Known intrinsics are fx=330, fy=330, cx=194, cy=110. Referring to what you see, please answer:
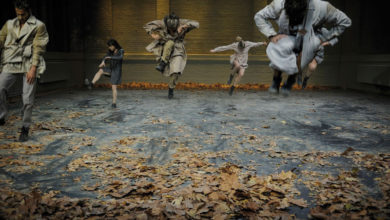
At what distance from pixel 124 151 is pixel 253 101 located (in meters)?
6.76

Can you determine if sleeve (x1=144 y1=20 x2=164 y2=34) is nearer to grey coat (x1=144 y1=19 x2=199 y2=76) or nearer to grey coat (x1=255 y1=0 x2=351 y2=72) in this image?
grey coat (x1=144 y1=19 x2=199 y2=76)

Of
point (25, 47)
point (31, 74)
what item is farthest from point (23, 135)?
point (25, 47)

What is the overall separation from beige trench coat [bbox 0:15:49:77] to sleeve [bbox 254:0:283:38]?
394 centimetres

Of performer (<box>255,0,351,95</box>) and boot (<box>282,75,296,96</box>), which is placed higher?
performer (<box>255,0,351,95</box>)

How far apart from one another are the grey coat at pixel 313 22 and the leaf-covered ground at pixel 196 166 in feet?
5.58

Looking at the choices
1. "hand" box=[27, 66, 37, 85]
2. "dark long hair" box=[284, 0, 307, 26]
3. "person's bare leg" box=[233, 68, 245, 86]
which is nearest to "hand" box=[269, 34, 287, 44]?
"dark long hair" box=[284, 0, 307, 26]

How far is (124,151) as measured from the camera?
552 cm

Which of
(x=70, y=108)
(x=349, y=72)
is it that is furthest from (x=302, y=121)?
(x=349, y=72)

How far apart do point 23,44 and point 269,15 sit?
171 inches

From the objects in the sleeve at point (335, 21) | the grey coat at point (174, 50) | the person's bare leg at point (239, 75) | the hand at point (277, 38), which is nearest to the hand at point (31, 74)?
the hand at point (277, 38)

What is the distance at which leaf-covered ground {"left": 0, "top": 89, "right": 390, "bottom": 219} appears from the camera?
141 inches

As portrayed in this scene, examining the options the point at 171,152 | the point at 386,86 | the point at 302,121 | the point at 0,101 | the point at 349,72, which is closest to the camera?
the point at 171,152

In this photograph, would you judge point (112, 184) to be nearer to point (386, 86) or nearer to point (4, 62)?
point (4, 62)

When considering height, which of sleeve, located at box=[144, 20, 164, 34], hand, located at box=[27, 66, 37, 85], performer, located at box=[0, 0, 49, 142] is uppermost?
sleeve, located at box=[144, 20, 164, 34]
